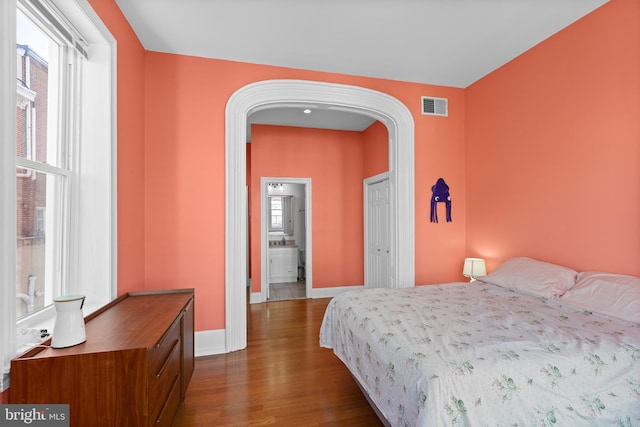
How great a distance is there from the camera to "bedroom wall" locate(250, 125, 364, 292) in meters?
4.98

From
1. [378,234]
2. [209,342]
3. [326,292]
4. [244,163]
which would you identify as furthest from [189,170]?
[326,292]

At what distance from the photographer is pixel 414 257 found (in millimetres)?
3600

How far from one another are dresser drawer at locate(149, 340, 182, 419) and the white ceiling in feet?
8.45

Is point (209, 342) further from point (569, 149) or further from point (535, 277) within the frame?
Result: point (569, 149)

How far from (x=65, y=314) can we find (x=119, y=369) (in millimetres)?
358

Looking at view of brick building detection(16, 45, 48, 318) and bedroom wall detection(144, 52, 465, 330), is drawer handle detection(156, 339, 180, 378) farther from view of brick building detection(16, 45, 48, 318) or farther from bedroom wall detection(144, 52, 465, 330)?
bedroom wall detection(144, 52, 465, 330)

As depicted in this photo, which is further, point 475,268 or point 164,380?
point 475,268

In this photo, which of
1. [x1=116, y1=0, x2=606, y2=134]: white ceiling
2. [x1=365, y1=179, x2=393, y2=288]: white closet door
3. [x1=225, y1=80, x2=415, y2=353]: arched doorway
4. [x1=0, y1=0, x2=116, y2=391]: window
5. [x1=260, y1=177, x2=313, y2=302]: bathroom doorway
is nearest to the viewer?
[x1=0, y1=0, x2=116, y2=391]: window

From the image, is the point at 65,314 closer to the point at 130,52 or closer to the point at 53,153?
the point at 53,153

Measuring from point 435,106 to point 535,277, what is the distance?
234 centimetres

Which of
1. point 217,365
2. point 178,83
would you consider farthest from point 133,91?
point 217,365

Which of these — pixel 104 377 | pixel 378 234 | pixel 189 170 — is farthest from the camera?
pixel 378 234

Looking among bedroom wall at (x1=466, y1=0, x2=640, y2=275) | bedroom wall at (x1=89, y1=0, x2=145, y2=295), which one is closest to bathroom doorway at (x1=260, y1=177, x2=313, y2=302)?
bedroom wall at (x1=89, y1=0, x2=145, y2=295)

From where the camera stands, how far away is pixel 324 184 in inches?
204
